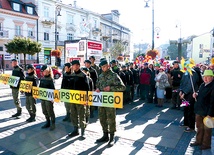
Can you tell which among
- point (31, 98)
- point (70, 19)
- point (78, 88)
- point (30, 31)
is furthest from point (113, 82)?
point (70, 19)

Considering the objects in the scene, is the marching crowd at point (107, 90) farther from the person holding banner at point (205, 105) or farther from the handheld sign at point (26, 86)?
the handheld sign at point (26, 86)

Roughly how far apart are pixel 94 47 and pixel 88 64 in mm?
4541

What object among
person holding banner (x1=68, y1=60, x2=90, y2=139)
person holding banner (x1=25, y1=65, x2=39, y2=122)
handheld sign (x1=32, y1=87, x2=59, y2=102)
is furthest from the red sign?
person holding banner (x1=68, y1=60, x2=90, y2=139)

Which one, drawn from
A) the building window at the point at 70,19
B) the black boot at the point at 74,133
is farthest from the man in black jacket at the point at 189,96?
the building window at the point at 70,19

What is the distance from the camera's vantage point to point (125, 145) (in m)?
5.17

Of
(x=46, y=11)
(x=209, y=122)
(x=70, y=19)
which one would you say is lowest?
(x=209, y=122)

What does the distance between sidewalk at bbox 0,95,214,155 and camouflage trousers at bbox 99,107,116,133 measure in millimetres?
437

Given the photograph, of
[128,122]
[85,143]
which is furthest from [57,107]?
[85,143]

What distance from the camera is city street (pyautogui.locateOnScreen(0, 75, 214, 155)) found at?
15.9 feet

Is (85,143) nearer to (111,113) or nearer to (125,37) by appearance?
(111,113)

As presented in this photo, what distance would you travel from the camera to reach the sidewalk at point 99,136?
4844mm

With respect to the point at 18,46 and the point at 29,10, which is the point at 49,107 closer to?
the point at 18,46

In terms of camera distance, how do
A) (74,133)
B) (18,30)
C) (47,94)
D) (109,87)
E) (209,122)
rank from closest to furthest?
(209,122), (109,87), (74,133), (47,94), (18,30)

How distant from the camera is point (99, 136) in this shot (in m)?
5.76
